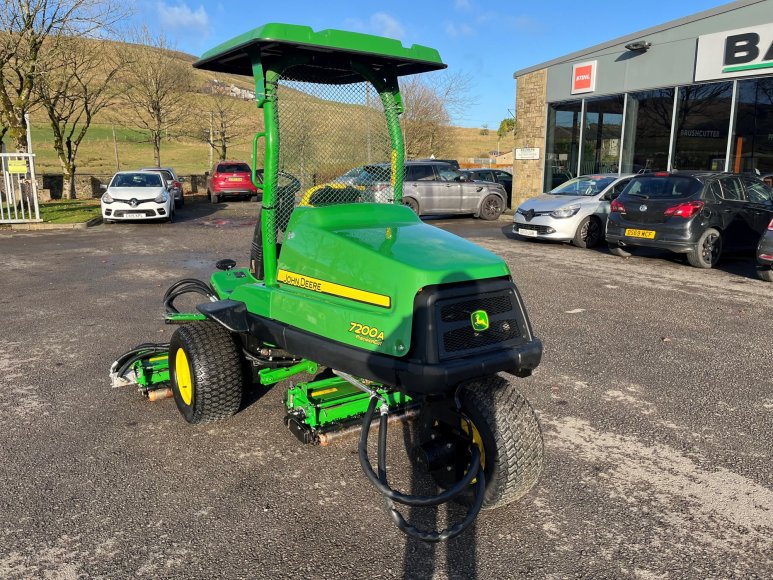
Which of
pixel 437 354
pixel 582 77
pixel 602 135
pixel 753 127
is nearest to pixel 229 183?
pixel 582 77

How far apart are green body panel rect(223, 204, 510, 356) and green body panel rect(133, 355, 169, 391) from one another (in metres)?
1.23

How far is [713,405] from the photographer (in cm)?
468

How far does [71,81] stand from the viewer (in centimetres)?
2367

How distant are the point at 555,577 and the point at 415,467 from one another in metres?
1.12

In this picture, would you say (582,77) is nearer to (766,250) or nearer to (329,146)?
(766,250)

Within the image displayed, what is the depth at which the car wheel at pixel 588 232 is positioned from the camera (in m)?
12.7

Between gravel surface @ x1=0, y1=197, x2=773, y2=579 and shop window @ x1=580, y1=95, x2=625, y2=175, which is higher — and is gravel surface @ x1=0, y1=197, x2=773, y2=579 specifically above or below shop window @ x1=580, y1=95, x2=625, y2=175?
below

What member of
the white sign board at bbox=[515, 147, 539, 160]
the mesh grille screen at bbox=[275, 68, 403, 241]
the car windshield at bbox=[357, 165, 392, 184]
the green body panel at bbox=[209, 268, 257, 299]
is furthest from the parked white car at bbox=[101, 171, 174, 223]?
the car windshield at bbox=[357, 165, 392, 184]

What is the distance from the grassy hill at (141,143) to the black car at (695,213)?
21600 mm

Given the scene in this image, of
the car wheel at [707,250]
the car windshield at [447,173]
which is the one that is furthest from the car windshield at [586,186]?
the car windshield at [447,173]

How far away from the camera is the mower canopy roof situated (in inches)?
141

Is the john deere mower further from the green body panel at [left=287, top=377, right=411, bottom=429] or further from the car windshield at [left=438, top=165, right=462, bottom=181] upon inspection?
the car windshield at [left=438, top=165, right=462, bottom=181]

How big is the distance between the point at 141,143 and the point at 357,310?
49.1 m

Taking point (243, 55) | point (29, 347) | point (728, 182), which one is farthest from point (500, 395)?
point (728, 182)
